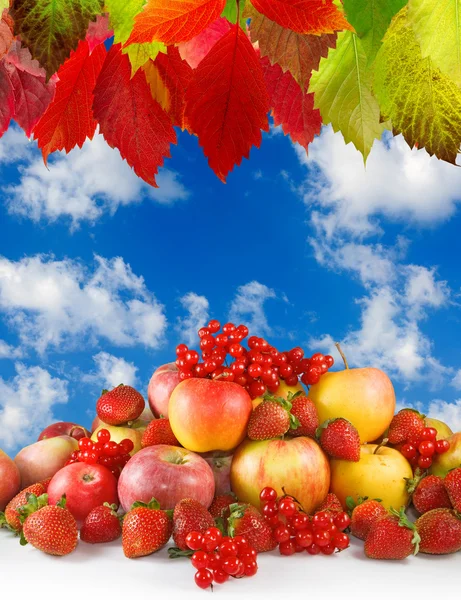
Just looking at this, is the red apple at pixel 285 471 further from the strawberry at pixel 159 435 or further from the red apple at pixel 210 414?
the strawberry at pixel 159 435

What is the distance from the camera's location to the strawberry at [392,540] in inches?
49.5

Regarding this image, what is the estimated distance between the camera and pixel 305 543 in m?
1.29

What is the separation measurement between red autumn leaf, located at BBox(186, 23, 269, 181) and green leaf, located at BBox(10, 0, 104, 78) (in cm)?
12

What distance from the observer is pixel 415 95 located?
1.39 ft

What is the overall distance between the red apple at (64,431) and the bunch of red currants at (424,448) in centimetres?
86

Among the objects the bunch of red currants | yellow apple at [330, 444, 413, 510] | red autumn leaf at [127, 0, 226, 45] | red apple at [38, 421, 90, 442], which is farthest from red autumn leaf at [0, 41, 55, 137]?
red apple at [38, 421, 90, 442]

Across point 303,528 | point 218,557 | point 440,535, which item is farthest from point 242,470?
point 440,535

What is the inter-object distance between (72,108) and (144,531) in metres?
0.87

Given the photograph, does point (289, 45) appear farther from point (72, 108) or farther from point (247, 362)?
point (247, 362)

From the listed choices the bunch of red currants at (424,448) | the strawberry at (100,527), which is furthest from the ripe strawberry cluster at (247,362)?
the strawberry at (100,527)

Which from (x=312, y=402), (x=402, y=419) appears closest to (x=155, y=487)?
(x=312, y=402)

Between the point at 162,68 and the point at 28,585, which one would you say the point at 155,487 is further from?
the point at 162,68

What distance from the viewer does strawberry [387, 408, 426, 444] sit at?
5.33ft

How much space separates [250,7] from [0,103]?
0.97ft
